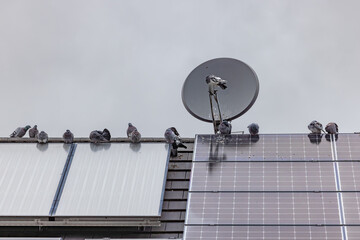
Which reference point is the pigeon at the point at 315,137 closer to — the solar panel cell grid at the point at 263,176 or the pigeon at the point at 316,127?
the pigeon at the point at 316,127

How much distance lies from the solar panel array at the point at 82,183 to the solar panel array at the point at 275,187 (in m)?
0.97

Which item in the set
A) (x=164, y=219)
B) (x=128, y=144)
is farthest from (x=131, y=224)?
(x=128, y=144)

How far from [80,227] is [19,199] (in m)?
1.56

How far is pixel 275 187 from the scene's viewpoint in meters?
12.9

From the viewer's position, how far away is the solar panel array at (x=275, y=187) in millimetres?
11891

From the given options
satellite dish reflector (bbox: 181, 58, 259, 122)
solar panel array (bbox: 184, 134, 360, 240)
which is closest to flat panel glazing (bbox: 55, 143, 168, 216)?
solar panel array (bbox: 184, 134, 360, 240)

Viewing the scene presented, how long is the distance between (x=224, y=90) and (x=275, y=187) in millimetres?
3745

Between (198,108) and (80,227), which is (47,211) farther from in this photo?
(198,108)

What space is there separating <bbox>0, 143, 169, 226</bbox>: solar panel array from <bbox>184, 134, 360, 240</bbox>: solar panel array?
97 cm

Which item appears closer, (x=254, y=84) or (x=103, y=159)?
(x=103, y=159)

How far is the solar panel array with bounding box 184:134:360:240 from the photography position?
468 inches

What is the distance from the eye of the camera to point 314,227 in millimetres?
11766

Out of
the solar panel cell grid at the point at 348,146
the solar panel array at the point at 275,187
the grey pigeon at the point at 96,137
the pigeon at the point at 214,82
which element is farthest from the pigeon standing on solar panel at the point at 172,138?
the solar panel cell grid at the point at 348,146

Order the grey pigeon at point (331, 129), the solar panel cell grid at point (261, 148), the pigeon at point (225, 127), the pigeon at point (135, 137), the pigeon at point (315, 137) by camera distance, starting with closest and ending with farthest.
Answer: the solar panel cell grid at point (261, 148), the pigeon at point (315, 137), the grey pigeon at point (331, 129), the pigeon at point (225, 127), the pigeon at point (135, 137)
